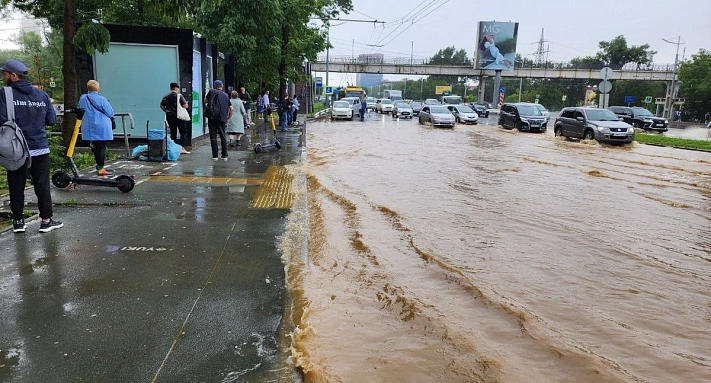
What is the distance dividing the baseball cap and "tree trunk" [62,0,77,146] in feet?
14.8

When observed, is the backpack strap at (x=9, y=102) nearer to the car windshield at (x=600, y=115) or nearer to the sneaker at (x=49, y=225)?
the sneaker at (x=49, y=225)

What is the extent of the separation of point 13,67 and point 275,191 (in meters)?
4.18

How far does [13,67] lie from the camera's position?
5.40 metres

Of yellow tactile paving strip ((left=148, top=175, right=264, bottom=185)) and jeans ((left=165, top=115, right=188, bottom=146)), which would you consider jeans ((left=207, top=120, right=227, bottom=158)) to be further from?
yellow tactile paving strip ((left=148, top=175, right=264, bottom=185))

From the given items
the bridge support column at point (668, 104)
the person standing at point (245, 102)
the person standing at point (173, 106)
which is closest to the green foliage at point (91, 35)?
the person standing at point (173, 106)

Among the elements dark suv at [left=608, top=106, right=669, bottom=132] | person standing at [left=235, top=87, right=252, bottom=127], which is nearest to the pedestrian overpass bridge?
dark suv at [left=608, top=106, right=669, bottom=132]

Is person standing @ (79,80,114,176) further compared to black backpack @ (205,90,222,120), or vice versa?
black backpack @ (205,90,222,120)

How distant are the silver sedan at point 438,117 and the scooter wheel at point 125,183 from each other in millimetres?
24781

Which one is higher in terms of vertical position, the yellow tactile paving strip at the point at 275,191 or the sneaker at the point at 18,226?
the sneaker at the point at 18,226

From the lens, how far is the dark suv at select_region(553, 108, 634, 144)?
20484 mm

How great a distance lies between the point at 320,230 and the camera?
6703mm

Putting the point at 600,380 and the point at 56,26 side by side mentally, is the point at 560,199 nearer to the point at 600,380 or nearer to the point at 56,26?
the point at 600,380

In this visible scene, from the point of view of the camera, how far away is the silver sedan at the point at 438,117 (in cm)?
3072

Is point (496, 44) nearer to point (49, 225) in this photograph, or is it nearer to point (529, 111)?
point (529, 111)
